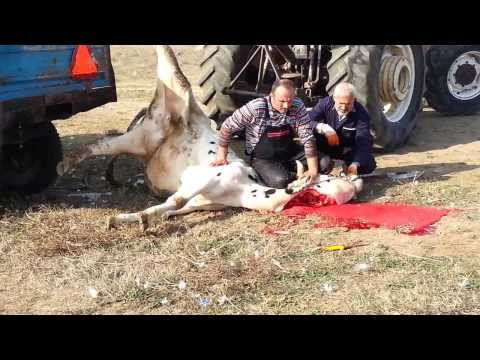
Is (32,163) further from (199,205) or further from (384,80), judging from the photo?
(384,80)

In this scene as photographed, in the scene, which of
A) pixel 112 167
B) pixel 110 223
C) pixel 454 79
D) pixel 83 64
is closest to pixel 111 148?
pixel 112 167

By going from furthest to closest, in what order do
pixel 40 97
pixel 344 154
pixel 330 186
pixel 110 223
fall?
A: pixel 344 154 → pixel 330 186 → pixel 40 97 → pixel 110 223

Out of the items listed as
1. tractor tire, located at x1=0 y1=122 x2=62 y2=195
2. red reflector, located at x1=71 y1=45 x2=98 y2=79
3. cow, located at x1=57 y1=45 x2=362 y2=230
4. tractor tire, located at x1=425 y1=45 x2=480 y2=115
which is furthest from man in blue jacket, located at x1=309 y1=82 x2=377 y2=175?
tractor tire, located at x1=425 y1=45 x2=480 y2=115

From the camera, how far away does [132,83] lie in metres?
14.8

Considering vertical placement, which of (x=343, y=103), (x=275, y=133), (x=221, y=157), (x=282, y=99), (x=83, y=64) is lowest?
(x=221, y=157)

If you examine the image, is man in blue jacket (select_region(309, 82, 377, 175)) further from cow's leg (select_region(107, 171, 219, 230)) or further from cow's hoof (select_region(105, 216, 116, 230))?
cow's hoof (select_region(105, 216, 116, 230))

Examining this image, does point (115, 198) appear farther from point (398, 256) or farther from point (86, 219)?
point (398, 256)

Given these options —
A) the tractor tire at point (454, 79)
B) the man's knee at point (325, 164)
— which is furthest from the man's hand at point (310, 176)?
the tractor tire at point (454, 79)

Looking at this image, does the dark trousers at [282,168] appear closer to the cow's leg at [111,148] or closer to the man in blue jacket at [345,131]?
the man in blue jacket at [345,131]

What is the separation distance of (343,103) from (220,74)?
8.03ft

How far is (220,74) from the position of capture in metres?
7.94

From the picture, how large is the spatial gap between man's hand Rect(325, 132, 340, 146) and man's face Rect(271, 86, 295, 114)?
25.1 inches

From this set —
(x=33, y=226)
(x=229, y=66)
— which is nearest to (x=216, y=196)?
(x=33, y=226)

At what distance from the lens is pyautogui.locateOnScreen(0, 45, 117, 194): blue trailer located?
5035 millimetres
